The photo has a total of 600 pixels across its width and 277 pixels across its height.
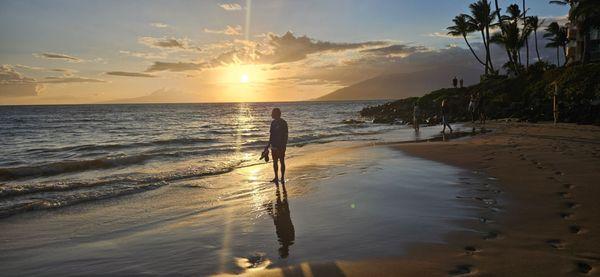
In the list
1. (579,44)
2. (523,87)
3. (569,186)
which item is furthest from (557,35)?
(569,186)

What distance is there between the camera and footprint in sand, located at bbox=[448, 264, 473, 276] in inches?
173

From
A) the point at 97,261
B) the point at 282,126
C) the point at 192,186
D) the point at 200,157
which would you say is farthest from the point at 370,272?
the point at 200,157

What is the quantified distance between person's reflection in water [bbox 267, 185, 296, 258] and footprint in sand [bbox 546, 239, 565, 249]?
329 centimetres

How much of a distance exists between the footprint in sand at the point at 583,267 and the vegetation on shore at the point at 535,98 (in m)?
22.0

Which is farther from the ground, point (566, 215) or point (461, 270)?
point (566, 215)

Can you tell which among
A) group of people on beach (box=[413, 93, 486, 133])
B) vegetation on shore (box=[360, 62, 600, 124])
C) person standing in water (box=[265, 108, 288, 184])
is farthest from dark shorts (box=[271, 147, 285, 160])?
vegetation on shore (box=[360, 62, 600, 124])

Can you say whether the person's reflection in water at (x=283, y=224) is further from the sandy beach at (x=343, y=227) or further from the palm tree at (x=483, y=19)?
the palm tree at (x=483, y=19)

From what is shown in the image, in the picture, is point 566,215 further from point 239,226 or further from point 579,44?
point 579,44

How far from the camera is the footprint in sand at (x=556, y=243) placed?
16.3 feet

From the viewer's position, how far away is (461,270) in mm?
4465

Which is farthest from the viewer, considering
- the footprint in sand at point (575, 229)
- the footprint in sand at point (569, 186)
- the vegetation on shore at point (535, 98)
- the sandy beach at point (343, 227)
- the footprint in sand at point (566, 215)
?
the vegetation on shore at point (535, 98)

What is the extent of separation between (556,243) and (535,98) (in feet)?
98.2

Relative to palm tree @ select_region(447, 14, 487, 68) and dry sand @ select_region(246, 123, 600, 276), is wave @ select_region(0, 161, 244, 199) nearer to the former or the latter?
dry sand @ select_region(246, 123, 600, 276)

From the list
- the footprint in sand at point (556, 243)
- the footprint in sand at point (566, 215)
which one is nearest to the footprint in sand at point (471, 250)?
the footprint in sand at point (556, 243)
